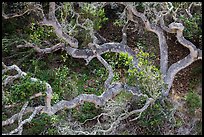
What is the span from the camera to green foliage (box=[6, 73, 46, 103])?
5.72m

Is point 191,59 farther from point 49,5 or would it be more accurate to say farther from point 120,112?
point 49,5

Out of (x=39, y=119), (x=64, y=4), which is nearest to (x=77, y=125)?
(x=39, y=119)

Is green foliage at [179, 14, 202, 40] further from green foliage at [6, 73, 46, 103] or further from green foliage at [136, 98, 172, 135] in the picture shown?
green foliage at [6, 73, 46, 103]

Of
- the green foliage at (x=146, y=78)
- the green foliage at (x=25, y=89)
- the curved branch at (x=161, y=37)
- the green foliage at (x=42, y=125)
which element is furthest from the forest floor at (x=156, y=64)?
the green foliage at (x=25, y=89)

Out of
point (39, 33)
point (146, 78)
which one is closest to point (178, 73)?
point (146, 78)

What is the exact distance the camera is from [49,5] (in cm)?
727

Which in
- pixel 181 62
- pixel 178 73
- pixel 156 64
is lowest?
pixel 178 73

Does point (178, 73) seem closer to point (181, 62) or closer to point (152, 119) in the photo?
point (181, 62)

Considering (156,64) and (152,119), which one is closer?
(152,119)

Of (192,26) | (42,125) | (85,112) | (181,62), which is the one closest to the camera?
(42,125)

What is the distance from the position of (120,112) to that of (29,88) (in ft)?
5.46

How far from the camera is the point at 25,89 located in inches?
226

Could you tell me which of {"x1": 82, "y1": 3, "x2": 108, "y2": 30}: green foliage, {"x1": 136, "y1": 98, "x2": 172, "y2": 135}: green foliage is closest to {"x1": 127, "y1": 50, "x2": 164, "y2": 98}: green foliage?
{"x1": 136, "y1": 98, "x2": 172, "y2": 135}: green foliage

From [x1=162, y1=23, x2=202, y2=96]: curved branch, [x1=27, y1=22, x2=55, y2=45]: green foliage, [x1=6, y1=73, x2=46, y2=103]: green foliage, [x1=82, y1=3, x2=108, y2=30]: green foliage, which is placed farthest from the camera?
[x1=27, y1=22, x2=55, y2=45]: green foliage
